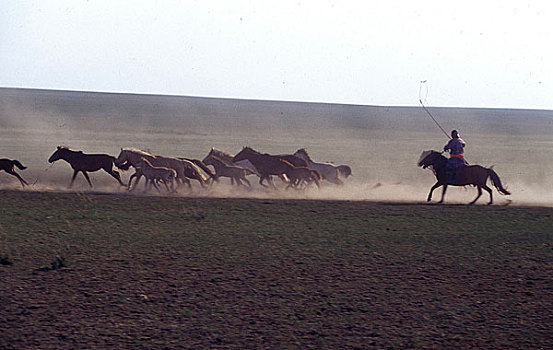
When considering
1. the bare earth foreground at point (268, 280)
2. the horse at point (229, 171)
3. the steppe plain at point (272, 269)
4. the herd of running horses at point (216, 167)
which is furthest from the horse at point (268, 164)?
the bare earth foreground at point (268, 280)

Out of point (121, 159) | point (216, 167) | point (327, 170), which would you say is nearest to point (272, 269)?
point (121, 159)

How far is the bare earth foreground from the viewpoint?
7758 mm

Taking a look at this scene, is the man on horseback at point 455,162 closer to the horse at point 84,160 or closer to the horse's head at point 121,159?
the horse's head at point 121,159

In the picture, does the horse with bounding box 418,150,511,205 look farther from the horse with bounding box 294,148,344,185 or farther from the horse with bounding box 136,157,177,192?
the horse with bounding box 136,157,177,192

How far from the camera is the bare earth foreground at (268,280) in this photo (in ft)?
25.5

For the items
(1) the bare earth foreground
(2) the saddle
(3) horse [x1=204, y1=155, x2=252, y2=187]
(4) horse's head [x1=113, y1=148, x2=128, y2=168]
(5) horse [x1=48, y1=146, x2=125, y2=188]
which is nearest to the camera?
(1) the bare earth foreground

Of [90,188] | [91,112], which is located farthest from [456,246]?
[91,112]

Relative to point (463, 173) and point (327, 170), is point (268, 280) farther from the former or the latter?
point (327, 170)

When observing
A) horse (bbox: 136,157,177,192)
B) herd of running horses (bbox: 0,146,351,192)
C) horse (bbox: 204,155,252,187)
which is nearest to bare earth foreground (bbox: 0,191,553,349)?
horse (bbox: 136,157,177,192)

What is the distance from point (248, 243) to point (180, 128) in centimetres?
4965

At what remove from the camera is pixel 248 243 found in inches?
486

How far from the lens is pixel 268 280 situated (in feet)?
32.2

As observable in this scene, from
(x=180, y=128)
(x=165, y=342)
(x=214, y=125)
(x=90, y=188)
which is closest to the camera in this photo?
(x=165, y=342)

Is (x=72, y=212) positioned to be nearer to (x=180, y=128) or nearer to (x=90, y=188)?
(x=90, y=188)
